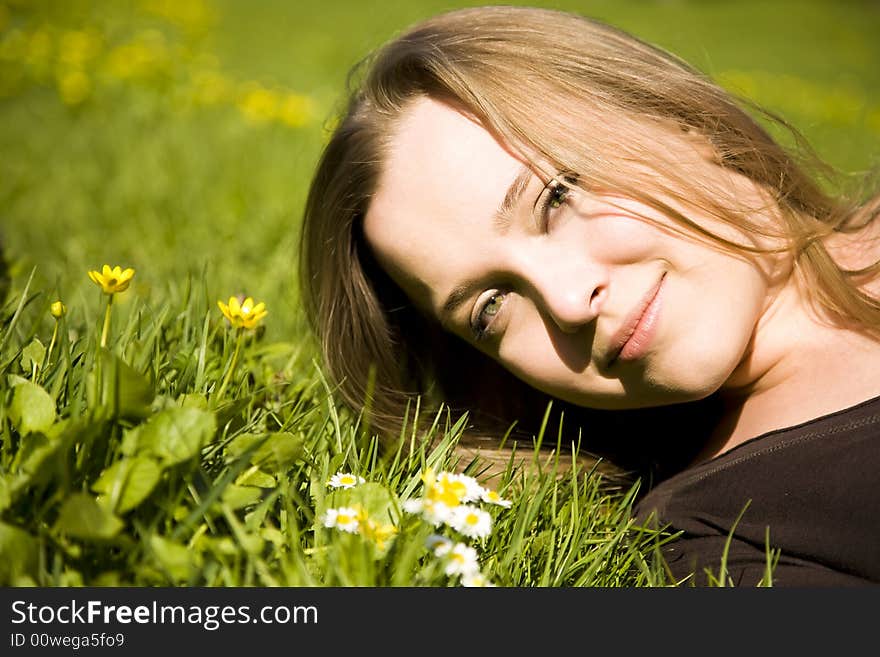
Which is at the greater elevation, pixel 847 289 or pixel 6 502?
pixel 847 289

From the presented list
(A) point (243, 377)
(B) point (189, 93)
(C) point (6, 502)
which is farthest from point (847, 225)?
(B) point (189, 93)

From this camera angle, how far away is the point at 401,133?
1.97 meters

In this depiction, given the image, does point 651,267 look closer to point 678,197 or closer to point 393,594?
point 678,197

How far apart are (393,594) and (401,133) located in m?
1.13

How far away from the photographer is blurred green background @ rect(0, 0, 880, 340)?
2.98 metres

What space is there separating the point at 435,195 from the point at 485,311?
0.28 m

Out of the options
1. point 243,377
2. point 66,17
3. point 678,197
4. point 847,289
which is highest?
point 66,17

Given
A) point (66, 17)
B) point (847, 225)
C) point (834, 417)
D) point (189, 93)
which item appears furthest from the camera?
point (66, 17)

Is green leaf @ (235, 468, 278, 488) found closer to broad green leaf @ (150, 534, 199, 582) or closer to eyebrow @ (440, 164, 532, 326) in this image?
broad green leaf @ (150, 534, 199, 582)

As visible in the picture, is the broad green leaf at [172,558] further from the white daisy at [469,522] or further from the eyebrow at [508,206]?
the eyebrow at [508,206]

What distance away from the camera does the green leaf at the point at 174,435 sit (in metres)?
1.25

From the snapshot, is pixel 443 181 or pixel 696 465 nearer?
pixel 443 181

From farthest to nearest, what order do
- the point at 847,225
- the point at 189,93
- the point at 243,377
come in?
1. the point at 189,93
2. the point at 847,225
3. the point at 243,377

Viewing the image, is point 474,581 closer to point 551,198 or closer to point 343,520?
point 343,520
